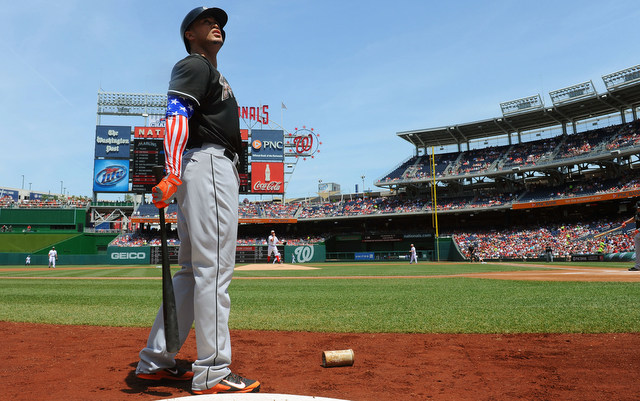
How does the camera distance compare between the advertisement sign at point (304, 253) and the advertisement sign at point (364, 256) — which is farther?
the advertisement sign at point (364, 256)

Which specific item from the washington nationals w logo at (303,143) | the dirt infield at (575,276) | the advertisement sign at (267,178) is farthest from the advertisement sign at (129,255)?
the dirt infield at (575,276)

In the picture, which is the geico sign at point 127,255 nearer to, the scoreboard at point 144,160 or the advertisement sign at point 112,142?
the scoreboard at point 144,160

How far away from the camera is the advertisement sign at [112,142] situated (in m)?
36.0

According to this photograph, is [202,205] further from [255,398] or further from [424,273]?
[424,273]

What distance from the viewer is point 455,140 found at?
137 ft

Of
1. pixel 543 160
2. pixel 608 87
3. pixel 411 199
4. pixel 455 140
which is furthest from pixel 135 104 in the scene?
pixel 608 87

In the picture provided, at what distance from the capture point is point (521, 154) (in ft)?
118

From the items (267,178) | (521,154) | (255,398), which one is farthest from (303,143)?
(255,398)

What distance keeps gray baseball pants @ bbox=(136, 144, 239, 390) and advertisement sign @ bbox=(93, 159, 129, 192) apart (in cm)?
3723

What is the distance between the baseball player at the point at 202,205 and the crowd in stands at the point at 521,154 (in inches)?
1357

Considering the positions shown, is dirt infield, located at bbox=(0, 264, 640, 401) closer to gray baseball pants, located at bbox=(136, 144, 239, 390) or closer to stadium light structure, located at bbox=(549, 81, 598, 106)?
gray baseball pants, located at bbox=(136, 144, 239, 390)

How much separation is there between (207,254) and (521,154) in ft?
128

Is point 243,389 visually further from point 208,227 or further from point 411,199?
point 411,199

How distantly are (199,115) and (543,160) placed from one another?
121 feet
